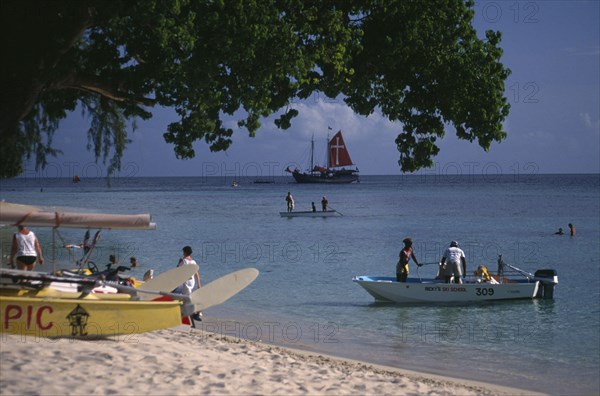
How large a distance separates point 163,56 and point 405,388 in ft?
18.9

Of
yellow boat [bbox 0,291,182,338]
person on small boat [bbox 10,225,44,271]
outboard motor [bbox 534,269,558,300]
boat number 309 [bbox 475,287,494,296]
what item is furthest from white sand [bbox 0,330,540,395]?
outboard motor [bbox 534,269,558,300]

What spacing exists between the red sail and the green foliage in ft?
398

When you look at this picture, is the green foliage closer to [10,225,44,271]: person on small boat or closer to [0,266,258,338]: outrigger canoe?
[0,266,258,338]: outrigger canoe

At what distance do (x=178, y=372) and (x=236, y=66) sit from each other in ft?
13.9

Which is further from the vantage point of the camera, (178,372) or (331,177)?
(331,177)

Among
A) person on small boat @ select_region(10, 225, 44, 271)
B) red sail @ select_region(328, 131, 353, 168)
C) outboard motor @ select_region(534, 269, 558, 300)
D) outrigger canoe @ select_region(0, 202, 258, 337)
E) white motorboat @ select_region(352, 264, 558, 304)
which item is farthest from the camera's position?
red sail @ select_region(328, 131, 353, 168)

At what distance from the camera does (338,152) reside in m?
146

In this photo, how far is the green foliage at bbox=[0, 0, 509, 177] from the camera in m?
9.92

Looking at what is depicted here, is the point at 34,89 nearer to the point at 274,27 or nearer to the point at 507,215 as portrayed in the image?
the point at 274,27

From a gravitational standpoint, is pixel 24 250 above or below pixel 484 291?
above

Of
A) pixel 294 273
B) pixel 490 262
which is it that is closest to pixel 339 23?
pixel 294 273

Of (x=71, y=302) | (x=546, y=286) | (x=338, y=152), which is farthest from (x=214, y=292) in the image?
(x=338, y=152)

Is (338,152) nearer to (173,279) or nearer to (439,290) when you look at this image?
(439,290)

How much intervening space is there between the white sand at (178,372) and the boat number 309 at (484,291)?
10.5 m
